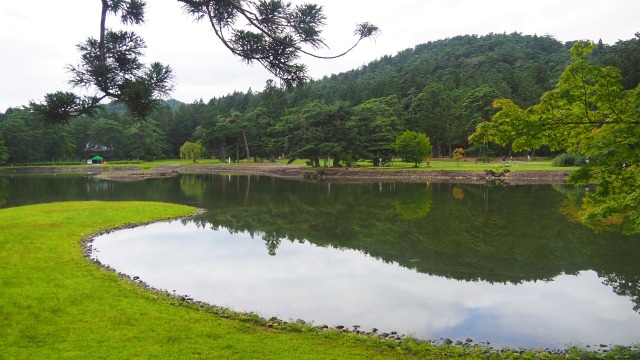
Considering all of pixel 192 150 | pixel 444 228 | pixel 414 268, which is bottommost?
pixel 414 268

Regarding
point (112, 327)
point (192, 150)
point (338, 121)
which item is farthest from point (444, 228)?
point (192, 150)

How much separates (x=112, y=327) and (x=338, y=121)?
155 feet

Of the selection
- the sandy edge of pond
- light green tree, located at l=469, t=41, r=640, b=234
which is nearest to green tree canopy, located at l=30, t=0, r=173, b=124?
light green tree, located at l=469, t=41, r=640, b=234

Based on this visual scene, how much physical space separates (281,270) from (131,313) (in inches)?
225

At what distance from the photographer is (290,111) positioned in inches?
2953

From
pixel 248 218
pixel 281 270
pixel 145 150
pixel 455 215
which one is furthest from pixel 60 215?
pixel 145 150

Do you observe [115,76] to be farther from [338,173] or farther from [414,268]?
[338,173]

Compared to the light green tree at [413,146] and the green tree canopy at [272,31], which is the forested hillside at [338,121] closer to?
the light green tree at [413,146]

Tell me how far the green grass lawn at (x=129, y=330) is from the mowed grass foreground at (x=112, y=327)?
0.02 m

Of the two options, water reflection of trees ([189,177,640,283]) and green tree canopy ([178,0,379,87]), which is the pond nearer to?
water reflection of trees ([189,177,640,283])

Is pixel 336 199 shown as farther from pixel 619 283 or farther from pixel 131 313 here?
pixel 131 313

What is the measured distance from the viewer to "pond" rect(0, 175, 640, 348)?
32.2 ft

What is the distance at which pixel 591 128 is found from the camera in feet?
22.8

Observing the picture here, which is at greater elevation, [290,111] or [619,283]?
[290,111]
